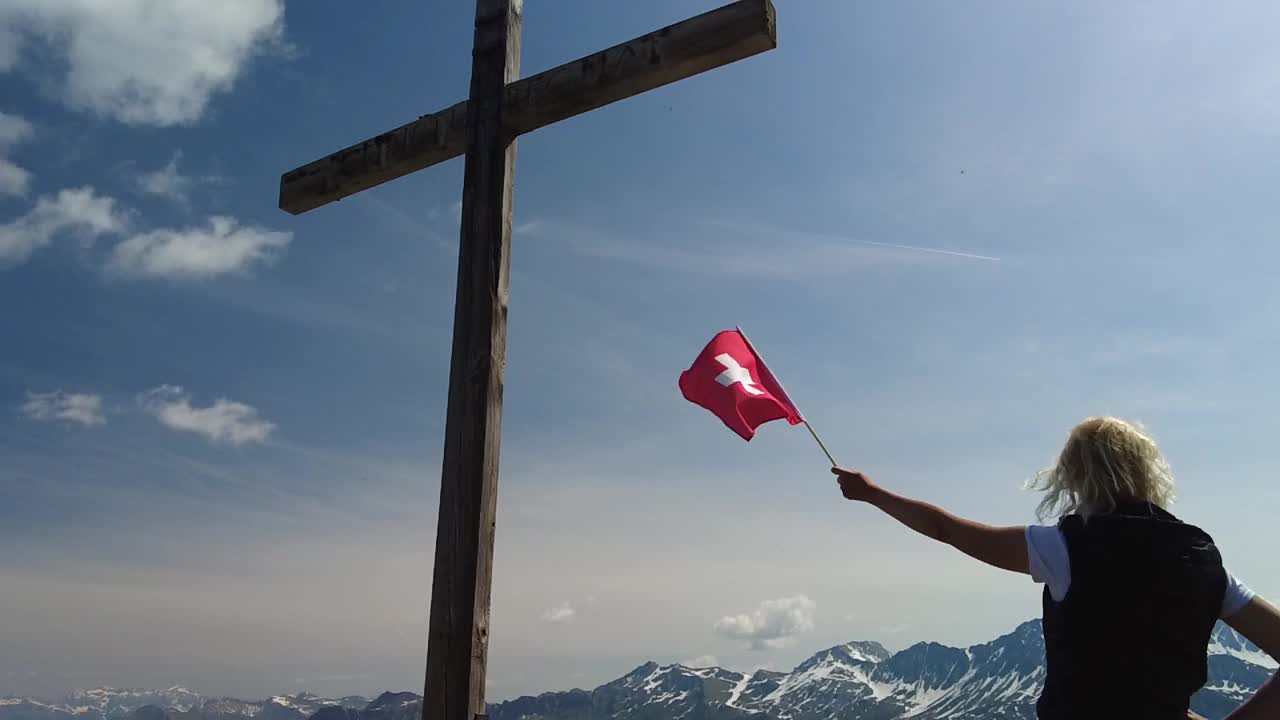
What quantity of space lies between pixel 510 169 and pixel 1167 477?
4.31 m

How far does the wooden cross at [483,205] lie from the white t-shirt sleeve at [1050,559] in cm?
323

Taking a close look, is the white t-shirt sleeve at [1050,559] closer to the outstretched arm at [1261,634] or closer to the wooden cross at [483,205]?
the outstretched arm at [1261,634]

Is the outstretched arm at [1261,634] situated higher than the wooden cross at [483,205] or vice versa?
the wooden cross at [483,205]

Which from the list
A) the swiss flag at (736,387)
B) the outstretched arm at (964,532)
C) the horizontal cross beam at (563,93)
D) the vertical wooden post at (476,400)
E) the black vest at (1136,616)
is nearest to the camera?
the black vest at (1136,616)

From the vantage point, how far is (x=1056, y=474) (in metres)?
3.54

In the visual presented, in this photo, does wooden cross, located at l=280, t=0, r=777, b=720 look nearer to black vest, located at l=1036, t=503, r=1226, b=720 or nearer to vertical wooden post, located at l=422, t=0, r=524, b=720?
vertical wooden post, located at l=422, t=0, r=524, b=720

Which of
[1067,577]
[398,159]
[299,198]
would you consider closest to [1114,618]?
[1067,577]

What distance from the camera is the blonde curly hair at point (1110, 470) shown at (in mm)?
3303

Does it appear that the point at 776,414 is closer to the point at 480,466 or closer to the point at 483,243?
the point at 480,466

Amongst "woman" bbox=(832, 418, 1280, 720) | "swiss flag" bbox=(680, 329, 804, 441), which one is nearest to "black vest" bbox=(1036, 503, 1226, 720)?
"woman" bbox=(832, 418, 1280, 720)

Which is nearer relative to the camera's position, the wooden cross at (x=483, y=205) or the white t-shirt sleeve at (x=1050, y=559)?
the white t-shirt sleeve at (x=1050, y=559)

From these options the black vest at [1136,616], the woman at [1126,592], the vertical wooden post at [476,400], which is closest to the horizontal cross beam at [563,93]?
the vertical wooden post at [476,400]

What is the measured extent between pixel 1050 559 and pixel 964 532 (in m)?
0.30

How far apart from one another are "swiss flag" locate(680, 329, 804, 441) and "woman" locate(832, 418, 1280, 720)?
2.26 m
